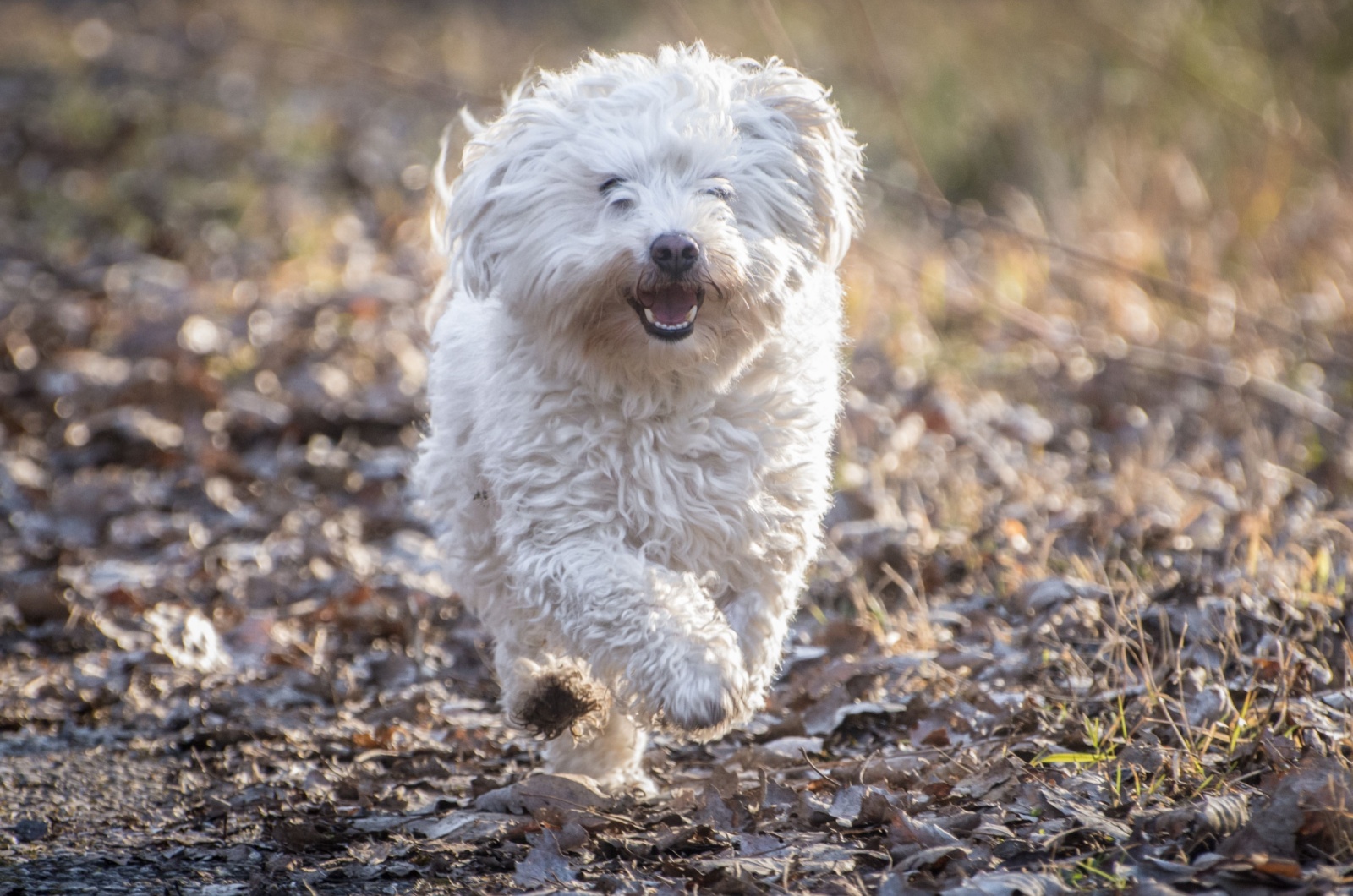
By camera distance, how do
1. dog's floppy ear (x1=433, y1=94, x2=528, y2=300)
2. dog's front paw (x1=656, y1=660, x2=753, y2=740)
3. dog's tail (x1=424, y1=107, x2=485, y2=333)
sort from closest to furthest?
dog's front paw (x1=656, y1=660, x2=753, y2=740) → dog's floppy ear (x1=433, y1=94, x2=528, y2=300) → dog's tail (x1=424, y1=107, x2=485, y2=333)

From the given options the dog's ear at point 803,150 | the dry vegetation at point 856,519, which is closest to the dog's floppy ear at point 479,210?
the dog's ear at point 803,150

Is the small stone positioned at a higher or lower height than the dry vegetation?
lower

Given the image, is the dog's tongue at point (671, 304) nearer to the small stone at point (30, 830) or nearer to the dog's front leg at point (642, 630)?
the dog's front leg at point (642, 630)

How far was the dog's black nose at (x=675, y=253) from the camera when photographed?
11.1 ft

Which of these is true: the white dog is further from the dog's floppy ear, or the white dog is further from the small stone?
the small stone

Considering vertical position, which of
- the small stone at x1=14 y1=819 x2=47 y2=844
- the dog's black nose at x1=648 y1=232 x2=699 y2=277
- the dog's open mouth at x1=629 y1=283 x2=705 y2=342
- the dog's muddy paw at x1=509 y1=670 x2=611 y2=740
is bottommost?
the small stone at x1=14 y1=819 x2=47 y2=844

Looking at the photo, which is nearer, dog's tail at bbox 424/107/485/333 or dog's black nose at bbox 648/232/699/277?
dog's black nose at bbox 648/232/699/277

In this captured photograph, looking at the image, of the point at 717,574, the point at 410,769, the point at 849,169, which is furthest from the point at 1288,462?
the point at 410,769

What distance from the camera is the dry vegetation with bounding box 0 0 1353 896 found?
3242 mm

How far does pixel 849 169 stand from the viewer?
4023mm

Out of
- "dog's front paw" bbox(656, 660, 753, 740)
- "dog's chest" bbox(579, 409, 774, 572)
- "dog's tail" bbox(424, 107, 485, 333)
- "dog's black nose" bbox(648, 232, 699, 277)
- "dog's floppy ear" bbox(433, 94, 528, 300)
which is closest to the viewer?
"dog's front paw" bbox(656, 660, 753, 740)

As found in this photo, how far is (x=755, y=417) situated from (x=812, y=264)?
0.50 m

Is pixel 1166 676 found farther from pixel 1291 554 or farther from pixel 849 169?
pixel 849 169

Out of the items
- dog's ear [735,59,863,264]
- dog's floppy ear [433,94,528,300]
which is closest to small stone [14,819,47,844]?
dog's floppy ear [433,94,528,300]
